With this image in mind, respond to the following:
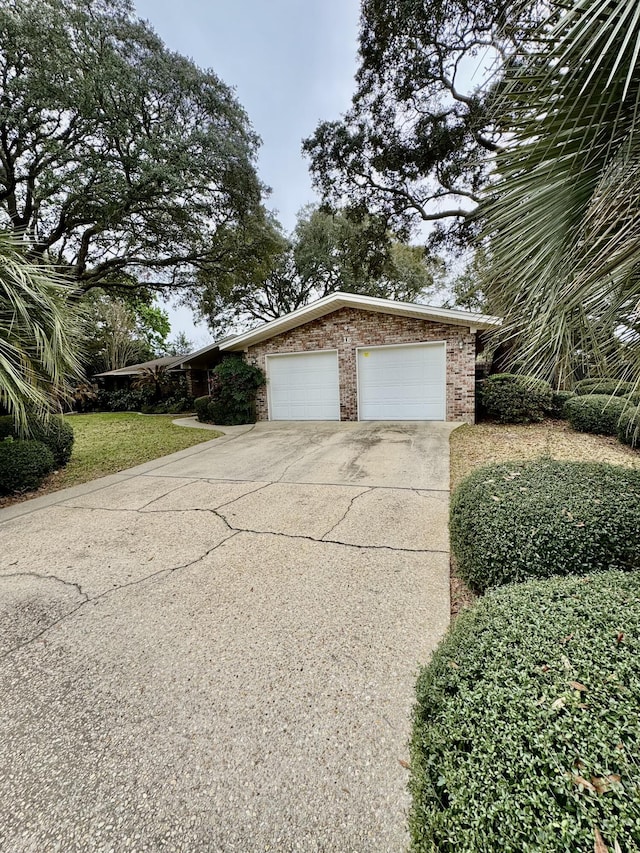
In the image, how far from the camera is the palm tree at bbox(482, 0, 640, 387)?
161 centimetres

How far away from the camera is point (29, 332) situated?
412cm

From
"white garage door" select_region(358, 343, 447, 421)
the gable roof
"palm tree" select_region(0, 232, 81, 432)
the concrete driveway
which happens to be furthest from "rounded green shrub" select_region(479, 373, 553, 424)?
"palm tree" select_region(0, 232, 81, 432)

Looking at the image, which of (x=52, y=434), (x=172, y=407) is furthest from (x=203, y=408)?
(x=52, y=434)

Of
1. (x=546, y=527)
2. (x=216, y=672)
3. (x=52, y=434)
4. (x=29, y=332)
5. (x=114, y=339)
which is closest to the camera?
(x=216, y=672)

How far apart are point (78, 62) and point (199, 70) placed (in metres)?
2.91

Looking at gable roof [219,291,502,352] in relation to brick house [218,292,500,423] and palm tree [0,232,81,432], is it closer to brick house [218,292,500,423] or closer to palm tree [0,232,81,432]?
brick house [218,292,500,423]

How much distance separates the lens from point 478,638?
1439mm

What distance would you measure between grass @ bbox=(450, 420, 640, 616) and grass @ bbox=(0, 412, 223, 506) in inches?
233

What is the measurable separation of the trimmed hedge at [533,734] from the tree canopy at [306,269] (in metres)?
12.5

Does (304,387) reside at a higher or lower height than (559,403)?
higher

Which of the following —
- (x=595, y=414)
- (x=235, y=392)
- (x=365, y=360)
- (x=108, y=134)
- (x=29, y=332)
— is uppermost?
(x=108, y=134)

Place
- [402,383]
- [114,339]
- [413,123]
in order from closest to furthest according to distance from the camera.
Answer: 1. [413,123]
2. [402,383]
3. [114,339]

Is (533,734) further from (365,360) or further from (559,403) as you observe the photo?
(559,403)

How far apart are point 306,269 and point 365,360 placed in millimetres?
10287
